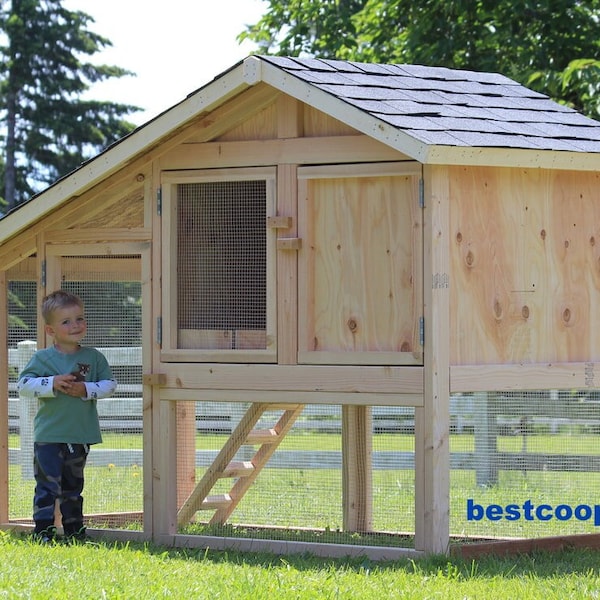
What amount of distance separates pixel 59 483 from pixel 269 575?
2.01m

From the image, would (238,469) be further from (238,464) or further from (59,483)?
(59,483)

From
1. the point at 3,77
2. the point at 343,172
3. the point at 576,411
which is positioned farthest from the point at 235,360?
the point at 3,77

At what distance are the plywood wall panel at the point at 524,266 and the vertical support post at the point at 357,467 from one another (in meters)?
1.33

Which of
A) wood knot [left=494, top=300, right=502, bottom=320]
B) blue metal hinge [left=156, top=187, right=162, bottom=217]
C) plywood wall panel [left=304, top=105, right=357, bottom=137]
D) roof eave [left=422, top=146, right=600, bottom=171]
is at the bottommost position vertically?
wood knot [left=494, top=300, right=502, bottom=320]

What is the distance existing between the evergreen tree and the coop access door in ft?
64.7

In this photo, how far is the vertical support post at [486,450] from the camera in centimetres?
746

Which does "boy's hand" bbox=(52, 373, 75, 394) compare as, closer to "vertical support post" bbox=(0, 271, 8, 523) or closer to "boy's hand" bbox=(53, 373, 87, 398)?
"boy's hand" bbox=(53, 373, 87, 398)

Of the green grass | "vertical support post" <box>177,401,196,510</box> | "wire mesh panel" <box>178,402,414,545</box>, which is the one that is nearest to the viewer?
the green grass

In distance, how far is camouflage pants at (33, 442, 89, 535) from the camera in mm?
7566

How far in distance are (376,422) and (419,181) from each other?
6.25ft

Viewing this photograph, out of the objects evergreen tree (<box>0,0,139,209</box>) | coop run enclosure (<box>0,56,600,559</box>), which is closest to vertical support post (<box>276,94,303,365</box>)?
coop run enclosure (<box>0,56,600,559</box>)

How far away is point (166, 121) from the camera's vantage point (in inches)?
286

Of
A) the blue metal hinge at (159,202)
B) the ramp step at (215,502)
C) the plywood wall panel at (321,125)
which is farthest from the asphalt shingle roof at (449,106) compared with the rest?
the ramp step at (215,502)

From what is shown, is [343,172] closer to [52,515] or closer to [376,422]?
[376,422]
